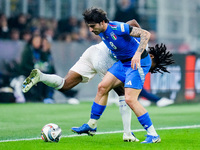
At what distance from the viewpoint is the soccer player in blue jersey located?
280 inches

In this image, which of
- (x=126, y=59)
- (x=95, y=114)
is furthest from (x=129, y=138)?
(x=126, y=59)

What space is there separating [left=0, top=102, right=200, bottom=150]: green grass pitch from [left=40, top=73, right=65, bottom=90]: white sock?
731mm

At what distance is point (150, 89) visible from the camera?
14.7 meters

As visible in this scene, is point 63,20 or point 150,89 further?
point 63,20

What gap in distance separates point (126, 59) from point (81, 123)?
8.63 feet

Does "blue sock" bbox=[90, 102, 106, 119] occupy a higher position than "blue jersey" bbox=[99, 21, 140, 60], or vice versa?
"blue jersey" bbox=[99, 21, 140, 60]

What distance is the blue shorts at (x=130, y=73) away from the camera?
7.19 m

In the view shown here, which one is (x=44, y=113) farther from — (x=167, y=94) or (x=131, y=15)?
(x=131, y=15)

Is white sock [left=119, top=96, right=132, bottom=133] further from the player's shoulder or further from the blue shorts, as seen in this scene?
the player's shoulder

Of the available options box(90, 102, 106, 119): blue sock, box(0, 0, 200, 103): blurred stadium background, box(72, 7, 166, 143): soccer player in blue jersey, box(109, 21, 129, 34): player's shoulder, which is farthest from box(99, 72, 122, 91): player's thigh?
box(0, 0, 200, 103): blurred stadium background

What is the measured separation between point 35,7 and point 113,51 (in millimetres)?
9463

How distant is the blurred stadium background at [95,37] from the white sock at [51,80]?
6.82m

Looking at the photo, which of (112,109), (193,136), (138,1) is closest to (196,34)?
(138,1)

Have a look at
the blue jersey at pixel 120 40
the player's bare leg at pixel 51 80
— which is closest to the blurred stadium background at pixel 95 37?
the player's bare leg at pixel 51 80
